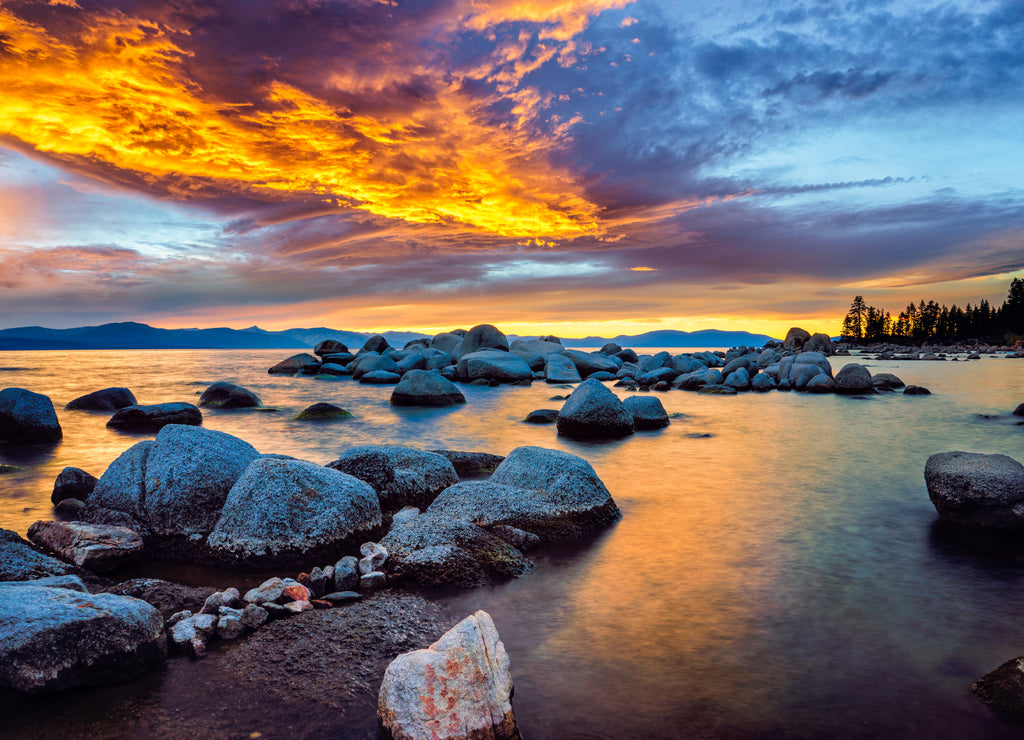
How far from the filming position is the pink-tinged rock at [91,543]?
601 cm

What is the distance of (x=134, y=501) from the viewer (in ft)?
23.3

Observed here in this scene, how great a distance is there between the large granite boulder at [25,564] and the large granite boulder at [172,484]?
1061mm

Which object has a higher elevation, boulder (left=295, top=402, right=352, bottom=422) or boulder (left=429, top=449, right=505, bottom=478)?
boulder (left=429, top=449, right=505, bottom=478)

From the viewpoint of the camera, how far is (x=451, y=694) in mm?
3404

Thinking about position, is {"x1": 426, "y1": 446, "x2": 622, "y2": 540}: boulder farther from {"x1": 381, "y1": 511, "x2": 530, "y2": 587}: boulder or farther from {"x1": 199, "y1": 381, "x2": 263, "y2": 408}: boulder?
{"x1": 199, "y1": 381, "x2": 263, "y2": 408}: boulder

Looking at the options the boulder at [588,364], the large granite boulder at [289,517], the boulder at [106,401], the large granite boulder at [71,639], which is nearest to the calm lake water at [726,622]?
the large granite boulder at [71,639]

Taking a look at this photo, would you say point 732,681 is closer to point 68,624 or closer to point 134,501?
point 68,624

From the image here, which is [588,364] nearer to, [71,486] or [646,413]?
[646,413]

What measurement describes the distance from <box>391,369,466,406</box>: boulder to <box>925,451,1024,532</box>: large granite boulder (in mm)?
18349

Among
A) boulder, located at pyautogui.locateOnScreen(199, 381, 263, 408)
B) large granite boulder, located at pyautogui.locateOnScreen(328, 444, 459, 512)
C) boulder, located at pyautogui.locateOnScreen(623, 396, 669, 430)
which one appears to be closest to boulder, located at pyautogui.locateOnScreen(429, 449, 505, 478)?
large granite boulder, located at pyautogui.locateOnScreen(328, 444, 459, 512)

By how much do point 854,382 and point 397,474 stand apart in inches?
1005

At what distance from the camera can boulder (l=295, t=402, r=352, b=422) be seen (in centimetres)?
1956

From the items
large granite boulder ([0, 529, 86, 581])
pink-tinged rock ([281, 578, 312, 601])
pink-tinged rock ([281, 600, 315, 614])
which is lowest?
pink-tinged rock ([281, 600, 315, 614])

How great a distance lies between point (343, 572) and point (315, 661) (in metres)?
1.37
